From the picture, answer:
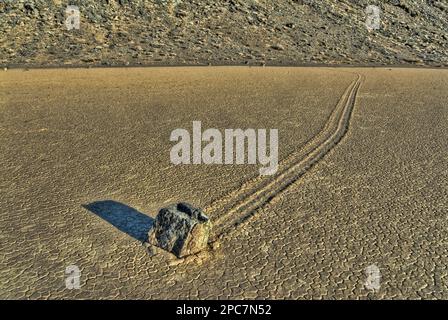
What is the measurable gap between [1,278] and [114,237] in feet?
4.39

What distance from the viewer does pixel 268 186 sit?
7.16 m

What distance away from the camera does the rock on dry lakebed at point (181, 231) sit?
16.7 feet

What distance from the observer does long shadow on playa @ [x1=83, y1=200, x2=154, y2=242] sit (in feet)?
18.5

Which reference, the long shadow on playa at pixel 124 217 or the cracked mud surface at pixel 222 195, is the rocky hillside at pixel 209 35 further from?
the long shadow on playa at pixel 124 217

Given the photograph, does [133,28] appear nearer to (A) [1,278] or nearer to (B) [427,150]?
(B) [427,150]

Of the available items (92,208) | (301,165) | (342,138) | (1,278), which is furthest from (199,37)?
(1,278)
